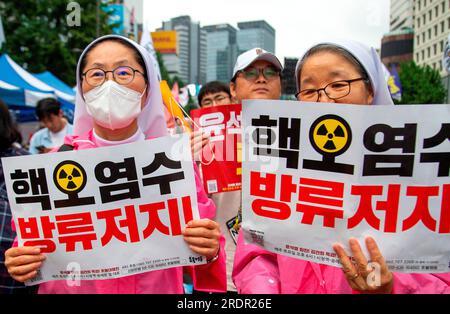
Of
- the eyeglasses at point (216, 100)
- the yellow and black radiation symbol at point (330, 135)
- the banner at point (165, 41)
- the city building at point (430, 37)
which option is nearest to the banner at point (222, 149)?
the yellow and black radiation symbol at point (330, 135)

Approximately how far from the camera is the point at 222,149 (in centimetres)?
221

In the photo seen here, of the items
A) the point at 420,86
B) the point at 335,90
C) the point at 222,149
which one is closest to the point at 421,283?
the point at 335,90

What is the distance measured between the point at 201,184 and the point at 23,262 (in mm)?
699

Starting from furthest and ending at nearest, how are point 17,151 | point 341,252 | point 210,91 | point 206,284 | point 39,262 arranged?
point 210,91
point 17,151
point 206,284
point 39,262
point 341,252

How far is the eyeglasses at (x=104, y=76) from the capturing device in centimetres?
157

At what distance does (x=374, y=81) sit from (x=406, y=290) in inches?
28.4

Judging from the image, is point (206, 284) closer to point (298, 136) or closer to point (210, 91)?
point (298, 136)

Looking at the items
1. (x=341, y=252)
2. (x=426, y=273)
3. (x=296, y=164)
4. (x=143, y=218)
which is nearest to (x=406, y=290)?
(x=426, y=273)

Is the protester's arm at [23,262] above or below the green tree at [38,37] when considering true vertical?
below

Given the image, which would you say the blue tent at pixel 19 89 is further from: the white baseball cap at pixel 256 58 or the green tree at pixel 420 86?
the green tree at pixel 420 86

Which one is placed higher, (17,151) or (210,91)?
(210,91)

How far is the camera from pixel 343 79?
53.9 inches

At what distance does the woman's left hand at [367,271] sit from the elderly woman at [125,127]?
1.49ft

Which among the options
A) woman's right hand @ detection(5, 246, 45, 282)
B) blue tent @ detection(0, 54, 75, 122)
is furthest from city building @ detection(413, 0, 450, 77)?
woman's right hand @ detection(5, 246, 45, 282)
